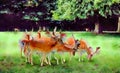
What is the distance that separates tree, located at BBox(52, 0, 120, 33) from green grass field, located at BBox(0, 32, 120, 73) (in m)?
0.10

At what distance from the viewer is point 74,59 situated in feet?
15.8

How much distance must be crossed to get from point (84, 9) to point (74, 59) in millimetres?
365

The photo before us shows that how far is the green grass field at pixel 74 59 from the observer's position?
4.72 metres

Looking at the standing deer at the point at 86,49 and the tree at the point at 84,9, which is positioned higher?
the tree at the point at 84,9

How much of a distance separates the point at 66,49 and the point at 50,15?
273mm

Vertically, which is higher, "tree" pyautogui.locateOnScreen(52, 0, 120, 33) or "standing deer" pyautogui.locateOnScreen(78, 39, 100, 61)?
"tree" pyautogui.locateOnScreen(52, 0, 120, 33)

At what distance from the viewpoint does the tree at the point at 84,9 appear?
4.75 m

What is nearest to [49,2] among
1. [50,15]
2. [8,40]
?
[50,15]

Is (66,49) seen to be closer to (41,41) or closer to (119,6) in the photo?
(41,41)

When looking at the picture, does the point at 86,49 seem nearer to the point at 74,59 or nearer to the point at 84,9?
the point at 74,59

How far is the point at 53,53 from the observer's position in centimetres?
480

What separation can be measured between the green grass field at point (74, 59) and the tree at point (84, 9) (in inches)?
3.9

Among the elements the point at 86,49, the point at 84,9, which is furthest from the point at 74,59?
the point at 84,9

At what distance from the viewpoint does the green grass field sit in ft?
15.5
